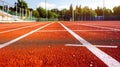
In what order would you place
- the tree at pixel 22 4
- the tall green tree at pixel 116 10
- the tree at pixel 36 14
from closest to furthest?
the tree at pixel 22 4, the tree at pixel 36 14, the tall green tree at pixel 116 10

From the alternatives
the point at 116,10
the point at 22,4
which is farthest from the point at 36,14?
the point at 116,10

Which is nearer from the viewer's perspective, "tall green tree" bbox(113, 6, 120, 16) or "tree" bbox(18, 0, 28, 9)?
"tree" bbox(18, 0, 28, 9)

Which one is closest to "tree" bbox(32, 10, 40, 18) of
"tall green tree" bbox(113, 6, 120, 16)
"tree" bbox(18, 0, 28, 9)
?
"tree" bbox(18, 0, 28, 9)

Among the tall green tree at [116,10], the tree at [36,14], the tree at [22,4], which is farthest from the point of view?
the tall green tree at [116,10]

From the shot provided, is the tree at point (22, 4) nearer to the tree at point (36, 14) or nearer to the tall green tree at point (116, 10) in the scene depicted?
the tree at point (36, 14)

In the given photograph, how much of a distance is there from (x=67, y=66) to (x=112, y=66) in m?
0.51

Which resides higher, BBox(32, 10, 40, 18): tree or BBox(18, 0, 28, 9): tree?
BBox(18, 0, 28, 9): tree

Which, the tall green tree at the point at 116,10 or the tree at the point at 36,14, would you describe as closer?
the tree at the point at 36,14

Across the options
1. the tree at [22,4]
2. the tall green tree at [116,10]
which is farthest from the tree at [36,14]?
the tall green tree at [116,10]

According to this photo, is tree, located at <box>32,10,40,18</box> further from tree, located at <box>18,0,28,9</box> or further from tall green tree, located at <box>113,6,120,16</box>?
tall green tree, located at <box>113,6,120,16</box>

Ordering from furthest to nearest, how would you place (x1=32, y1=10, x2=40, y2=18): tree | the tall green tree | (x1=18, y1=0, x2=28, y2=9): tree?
the tall green tree → (x1=32, y1=10, x2=40, y2=18): tree → (x1=18, y1=0, x2=28, y2=9): tree

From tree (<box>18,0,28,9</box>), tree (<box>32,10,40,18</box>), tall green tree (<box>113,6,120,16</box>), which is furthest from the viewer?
tall green tree (<box>113,6,120,16</box>)

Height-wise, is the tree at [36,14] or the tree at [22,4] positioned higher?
the tree at [22,4]

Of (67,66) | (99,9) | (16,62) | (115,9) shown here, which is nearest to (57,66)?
(67,66)
